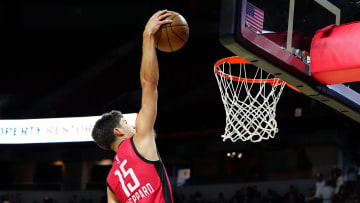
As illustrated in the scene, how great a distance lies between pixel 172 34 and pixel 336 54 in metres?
1.64

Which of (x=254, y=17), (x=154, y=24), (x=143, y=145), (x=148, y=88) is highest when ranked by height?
(x=254, y=17)

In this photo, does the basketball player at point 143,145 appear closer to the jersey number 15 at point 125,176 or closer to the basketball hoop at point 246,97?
the jersey number 15 at point 125,176

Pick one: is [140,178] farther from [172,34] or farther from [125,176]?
[172,34]

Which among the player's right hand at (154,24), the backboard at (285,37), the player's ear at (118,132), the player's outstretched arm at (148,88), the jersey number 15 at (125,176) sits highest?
the backboard at (285,37)

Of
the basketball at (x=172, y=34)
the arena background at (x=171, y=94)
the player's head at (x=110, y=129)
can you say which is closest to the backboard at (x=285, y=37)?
the basketball at (x=172, y=34)

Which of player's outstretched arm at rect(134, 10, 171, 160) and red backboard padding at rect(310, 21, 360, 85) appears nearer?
player's outstretched arm at rect(134, 10, 171, 160)

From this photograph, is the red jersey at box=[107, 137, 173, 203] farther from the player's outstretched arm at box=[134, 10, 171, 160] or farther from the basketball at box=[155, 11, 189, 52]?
the basketball at box=[155, 11, 189, 52]

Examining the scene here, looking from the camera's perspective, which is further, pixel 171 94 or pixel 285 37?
pixel 171 94

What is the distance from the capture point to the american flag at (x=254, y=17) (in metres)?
3.13

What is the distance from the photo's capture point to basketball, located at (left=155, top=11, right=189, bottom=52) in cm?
243

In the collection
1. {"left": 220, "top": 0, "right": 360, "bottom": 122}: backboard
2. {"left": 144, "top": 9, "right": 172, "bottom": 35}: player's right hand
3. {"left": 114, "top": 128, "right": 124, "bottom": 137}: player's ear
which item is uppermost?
{"left": 220, "top": 0, "right": 360, "bottom": 122}: backboard

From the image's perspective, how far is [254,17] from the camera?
3.23 m

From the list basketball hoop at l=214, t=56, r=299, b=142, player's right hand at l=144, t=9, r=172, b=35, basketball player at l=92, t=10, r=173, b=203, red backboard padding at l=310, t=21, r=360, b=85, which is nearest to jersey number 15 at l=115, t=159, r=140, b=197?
basketball player at l=92, t=10, r=173, b=203

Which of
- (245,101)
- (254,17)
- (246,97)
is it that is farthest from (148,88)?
(245,101)
